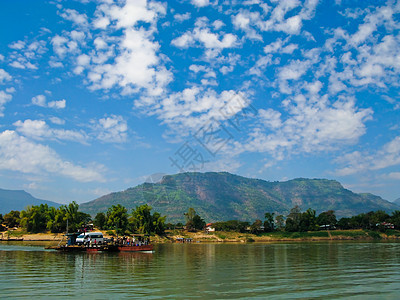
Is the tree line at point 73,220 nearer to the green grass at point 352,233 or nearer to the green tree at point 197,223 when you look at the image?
the green tree at point 197,223

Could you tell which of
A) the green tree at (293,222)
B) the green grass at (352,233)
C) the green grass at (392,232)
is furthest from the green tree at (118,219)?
the green grass at (392,232)

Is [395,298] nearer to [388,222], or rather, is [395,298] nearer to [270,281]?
[270,281]

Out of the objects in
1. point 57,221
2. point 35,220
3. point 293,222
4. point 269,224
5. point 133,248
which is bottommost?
point 269,224

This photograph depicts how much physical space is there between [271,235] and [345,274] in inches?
4498

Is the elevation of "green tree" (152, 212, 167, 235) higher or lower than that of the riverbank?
higher

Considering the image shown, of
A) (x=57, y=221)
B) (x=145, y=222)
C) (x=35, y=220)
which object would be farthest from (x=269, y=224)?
(x=35, y=220)

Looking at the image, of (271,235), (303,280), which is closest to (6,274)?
(303,280)

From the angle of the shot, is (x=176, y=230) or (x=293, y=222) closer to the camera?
(x=176, y=230)

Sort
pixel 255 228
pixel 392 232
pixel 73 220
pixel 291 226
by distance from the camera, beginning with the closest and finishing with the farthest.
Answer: pixel 73 220 < pixel 392 232 < pixel 291 226 < pixel 255 228

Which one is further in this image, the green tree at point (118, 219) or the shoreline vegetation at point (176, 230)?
the green tree at point (118, 219)

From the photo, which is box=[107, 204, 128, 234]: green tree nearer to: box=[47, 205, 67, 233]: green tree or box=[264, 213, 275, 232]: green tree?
box=[47, 205, 67, 233]: green tree

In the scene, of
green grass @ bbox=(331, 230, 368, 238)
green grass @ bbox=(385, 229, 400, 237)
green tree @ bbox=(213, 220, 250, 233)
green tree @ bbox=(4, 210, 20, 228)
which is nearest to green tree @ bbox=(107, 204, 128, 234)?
green tree @ bbox=(4, 210, 20, 228)

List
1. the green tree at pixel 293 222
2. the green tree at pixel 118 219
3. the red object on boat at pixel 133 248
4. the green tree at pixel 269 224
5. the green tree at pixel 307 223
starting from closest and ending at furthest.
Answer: the red object on boat at pixel 133 248, the green tree at pixel 118 219, the green tree at pixel 307 223, the green tree at pixel 293 222, the green tree at pixel 269 224

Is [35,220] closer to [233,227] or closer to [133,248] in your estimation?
[133,248]
